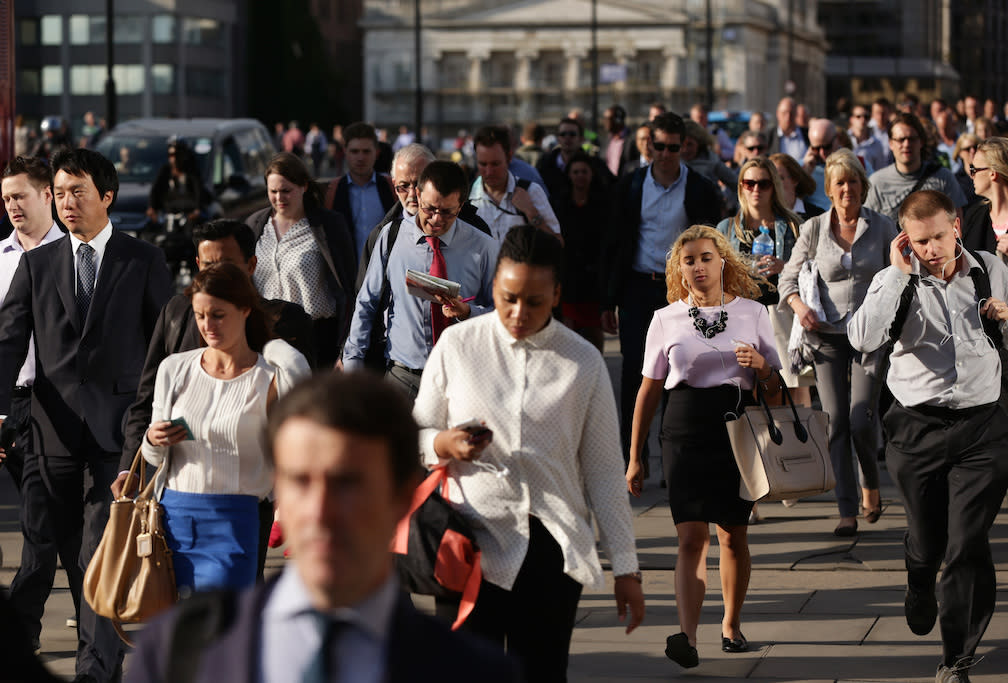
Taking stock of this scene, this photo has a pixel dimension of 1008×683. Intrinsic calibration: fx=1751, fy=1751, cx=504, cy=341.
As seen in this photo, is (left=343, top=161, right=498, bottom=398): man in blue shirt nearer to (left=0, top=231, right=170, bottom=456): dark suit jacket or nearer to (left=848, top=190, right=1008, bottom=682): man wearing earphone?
(left=0, top=231, right=170, bottom=456): dark suit jacket

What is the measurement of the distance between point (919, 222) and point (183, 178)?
1323 cm

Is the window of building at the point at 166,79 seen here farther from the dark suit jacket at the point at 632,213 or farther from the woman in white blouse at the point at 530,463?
the woman in white blouse at the point at 530,463

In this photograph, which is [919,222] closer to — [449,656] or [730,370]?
[730,370]

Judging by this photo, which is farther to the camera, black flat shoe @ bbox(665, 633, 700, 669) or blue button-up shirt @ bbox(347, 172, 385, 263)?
blue button-up shirt @ bbox(347, 172, 385, 263)

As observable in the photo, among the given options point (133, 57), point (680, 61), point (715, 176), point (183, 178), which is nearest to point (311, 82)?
point (133, 57)

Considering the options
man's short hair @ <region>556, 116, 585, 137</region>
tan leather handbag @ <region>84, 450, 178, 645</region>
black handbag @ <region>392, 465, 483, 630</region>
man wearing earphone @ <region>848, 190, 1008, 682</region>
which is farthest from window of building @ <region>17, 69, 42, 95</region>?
black handbag @ <region>392, 465, 483, 630</region>

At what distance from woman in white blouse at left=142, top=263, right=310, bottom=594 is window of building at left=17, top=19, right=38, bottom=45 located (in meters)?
85.8

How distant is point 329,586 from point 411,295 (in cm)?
458

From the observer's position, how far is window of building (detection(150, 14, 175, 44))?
85.0 metres

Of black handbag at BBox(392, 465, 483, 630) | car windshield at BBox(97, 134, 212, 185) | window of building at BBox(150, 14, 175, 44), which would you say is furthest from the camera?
window of building at BBox(150, 14, 175, 44)

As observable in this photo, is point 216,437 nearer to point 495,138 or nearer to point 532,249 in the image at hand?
point 532,249

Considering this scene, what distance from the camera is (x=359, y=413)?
210cm

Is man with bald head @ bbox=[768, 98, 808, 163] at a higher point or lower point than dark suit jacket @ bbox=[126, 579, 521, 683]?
higher

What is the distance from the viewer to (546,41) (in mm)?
113000
